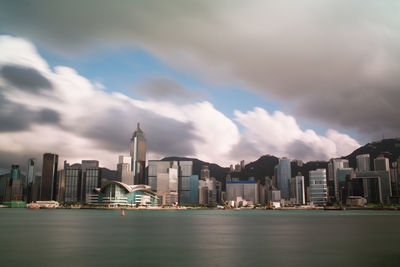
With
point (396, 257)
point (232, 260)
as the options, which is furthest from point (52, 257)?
point (396, 257)

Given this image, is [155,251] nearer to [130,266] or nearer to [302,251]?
[130,266]

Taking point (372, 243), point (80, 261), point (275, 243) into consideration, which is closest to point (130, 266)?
point (80, 261)

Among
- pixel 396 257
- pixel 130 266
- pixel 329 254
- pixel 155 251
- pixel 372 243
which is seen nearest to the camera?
pixel 130 266

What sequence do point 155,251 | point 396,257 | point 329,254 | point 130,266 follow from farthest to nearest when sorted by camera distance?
point 155,251 → point 329,254 → point 396,257 → point 130,266

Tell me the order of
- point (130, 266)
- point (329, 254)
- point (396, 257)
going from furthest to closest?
point (329, 254) → point (396, 257) → point (130, 266)

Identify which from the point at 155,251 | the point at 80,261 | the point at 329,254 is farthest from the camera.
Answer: the point at 155,251

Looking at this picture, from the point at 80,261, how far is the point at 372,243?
4104cm

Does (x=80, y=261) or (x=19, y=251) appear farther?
(x=19, y=251)

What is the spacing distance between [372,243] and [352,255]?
48.6 ft

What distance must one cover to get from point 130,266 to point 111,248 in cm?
1455

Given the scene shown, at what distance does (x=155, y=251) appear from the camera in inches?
1849

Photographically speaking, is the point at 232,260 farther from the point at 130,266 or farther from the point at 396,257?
the point at 396,257

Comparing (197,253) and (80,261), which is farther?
(197,253)

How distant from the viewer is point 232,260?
39.9 meters
